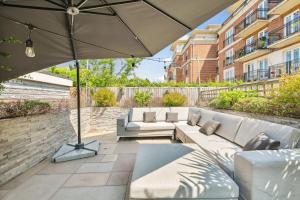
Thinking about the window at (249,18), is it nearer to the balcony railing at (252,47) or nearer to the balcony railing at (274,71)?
the balcony railing at (252,47)

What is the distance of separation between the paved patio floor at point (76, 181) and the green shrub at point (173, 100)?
4761 mm

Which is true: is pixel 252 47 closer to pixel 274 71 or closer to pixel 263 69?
pixel 263 69

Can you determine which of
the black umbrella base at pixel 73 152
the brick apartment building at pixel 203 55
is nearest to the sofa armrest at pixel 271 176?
the black umbrella base at pixel 73 152

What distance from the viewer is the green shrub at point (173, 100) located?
866 centimetres

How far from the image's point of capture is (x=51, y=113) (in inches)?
174

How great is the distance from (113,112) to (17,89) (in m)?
4.08

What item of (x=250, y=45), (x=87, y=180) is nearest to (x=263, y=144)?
(x=87, y=180)


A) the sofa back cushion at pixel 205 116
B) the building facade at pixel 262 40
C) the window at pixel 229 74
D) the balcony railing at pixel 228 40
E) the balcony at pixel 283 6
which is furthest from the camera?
the window at pixel 229 74

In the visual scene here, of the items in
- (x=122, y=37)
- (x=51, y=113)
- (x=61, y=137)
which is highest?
(x=122, y=37)

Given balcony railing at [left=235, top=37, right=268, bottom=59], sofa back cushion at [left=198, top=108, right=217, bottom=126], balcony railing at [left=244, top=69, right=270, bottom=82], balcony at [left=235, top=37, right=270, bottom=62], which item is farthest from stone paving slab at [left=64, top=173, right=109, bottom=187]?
balcony railing at [left=235, top=37, right=268, bottom=59]

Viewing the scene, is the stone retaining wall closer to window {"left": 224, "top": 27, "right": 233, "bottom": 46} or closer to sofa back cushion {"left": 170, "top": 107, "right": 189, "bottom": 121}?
sofa back cushion {"left": 170, "top": 107, "right": 189, "bottom": 121}

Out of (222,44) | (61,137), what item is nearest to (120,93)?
(61,137)

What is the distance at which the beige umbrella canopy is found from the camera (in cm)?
203

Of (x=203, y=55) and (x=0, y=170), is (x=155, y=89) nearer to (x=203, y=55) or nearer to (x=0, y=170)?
(x=0, y=170)
